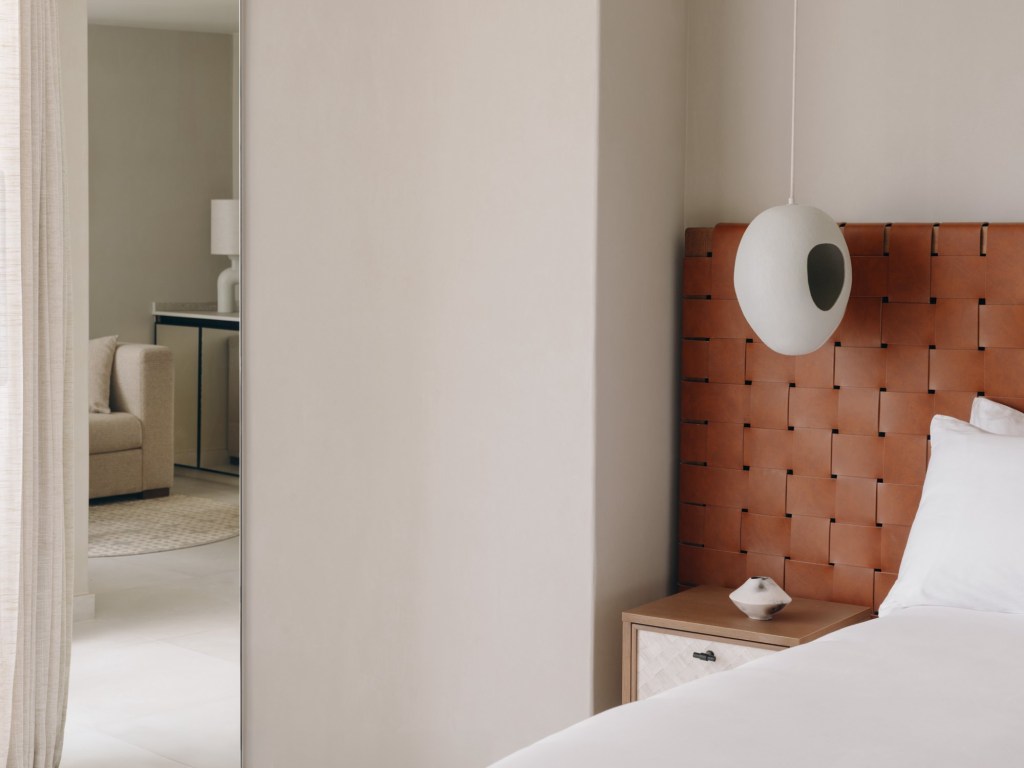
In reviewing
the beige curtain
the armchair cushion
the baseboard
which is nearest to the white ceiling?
the beige curtain

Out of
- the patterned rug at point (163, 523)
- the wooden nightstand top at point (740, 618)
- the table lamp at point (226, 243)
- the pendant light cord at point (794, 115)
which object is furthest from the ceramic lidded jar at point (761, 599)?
the table lamp at point (226, 243)

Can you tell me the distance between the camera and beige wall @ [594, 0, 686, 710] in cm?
Answer: 248

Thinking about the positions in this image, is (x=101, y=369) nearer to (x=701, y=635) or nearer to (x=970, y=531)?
(x=701, y=635)

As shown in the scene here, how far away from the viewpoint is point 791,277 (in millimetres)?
2326

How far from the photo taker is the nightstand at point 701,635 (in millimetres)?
2293

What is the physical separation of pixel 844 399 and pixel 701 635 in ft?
1.99

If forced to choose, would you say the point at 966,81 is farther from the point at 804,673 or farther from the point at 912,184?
the point at 804,673

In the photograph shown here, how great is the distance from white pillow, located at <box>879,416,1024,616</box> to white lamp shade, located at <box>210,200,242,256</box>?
5.88ft

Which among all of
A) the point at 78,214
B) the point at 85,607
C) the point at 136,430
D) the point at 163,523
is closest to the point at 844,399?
the point at 163,523

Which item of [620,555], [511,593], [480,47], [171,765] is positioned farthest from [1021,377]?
[171,765]

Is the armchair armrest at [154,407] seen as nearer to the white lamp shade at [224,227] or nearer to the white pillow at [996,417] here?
the white lamp shade at [224,227]

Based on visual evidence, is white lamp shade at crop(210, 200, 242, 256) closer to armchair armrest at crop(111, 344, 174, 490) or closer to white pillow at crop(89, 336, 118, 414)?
armchair armrest at crop(111, 344, 174, 490)

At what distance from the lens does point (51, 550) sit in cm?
289

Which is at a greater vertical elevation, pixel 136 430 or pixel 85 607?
pixel 136 430
